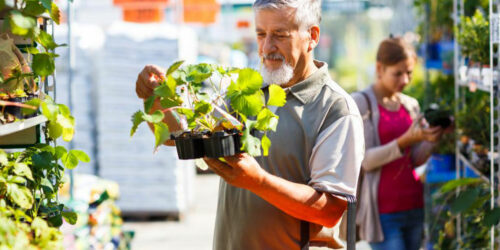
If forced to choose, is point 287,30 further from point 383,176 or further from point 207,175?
point 207,175

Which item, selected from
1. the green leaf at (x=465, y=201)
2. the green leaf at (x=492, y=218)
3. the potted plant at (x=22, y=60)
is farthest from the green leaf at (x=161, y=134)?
the green leaf at (x=465, y=201)

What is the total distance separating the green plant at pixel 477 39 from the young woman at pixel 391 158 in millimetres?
280

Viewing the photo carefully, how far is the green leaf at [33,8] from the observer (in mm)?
1513

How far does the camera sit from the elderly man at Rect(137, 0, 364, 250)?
1.94 m

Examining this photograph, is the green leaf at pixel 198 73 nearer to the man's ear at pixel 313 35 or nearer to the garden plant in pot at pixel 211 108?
the garden plant in pot at pixel 211 108

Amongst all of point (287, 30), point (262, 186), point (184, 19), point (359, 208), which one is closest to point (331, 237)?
point (262, 186)

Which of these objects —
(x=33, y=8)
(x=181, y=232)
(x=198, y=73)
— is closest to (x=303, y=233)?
(x=198, y=73)

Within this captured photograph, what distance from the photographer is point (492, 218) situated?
2.55 metres

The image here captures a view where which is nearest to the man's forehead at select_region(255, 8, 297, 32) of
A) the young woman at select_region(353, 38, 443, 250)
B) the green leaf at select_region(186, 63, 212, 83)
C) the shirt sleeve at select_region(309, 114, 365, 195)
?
the shirt sleeve at select_region(309, 114, 365, 195)

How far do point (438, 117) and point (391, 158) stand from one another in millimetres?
393

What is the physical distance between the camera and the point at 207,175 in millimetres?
10125

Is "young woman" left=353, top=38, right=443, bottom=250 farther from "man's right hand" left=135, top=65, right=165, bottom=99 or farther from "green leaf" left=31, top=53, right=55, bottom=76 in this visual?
"green leaf" left=31, top=53, right=55, bottom=76

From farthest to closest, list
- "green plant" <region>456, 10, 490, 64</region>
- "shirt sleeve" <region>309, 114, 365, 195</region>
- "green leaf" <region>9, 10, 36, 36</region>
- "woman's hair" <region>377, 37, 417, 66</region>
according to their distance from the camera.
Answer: "woman's hair" <region>377, 37, 417, 66</region> → "green plant" <region>456, 10, 490, 64</region> → "shirt sleeve" <region>309, 114, 365, 195</region> → "green leaf" <region>9, 10, 36, 36</region>

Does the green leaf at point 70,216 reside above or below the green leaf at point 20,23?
below
